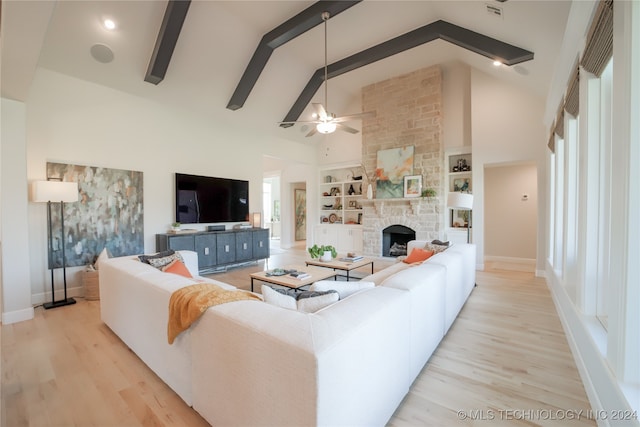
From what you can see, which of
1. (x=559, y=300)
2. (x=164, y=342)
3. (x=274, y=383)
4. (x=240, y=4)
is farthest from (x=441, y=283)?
(x=240, y=4)

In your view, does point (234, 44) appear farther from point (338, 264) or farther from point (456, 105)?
point (456, 105)

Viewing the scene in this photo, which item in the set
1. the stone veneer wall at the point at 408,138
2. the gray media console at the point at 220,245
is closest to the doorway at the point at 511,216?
the stone veneer wall at the point at 408,138

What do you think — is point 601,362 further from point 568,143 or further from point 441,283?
point 568,143

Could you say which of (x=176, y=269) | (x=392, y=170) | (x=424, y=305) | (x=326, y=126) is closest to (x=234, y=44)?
(x=326, y=126)

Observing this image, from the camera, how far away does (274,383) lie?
3.68ft

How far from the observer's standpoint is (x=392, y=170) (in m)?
6.52

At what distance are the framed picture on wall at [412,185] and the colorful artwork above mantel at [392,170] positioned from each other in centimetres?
9

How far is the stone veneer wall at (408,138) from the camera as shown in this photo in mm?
5996

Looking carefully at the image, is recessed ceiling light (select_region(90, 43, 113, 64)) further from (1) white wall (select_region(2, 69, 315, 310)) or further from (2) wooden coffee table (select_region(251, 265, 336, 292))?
(2) wooden coffee table (select_region(251, 265, 336, 292))

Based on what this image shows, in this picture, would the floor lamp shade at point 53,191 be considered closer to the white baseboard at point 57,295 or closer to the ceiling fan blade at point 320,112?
the white baseboard at point 57,295

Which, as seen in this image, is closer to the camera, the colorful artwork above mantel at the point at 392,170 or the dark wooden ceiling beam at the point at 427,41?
the dark wooden ceiling beam at the point at 427,41

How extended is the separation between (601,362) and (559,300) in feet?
6.43

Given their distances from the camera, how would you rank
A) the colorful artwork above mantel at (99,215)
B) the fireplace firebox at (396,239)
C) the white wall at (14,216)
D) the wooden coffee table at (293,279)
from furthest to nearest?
1. the fireplace firebox at (396,239)
2. the colorful artwork above mantel at (99,215)
3. the wooden coffee table at (293,279)
4. the white wall at (14,216)

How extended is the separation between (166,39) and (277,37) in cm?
168
